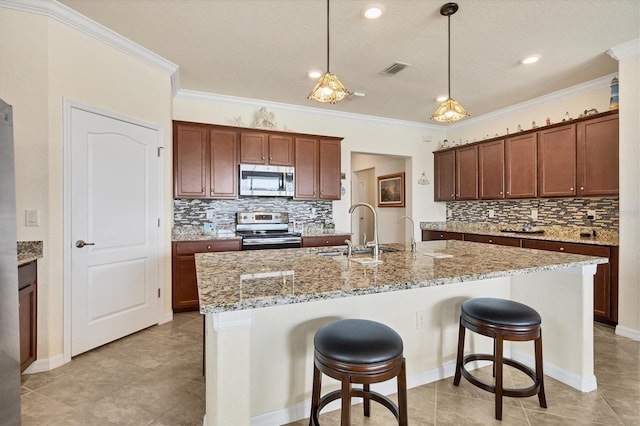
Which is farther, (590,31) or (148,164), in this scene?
(148,164)

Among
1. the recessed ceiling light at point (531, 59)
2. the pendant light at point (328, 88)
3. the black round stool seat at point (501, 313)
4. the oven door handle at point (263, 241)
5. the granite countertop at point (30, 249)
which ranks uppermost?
the recessed ceiling light at point (531, 59)

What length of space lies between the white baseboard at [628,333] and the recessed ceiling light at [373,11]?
3.68m

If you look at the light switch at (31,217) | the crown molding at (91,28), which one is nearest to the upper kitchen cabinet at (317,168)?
the crown molding at (91,28)

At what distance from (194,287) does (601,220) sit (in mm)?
4942

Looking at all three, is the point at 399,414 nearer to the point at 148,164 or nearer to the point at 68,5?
the point at 148,164

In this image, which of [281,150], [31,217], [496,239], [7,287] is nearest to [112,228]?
[31,217]

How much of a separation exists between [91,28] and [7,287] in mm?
2344

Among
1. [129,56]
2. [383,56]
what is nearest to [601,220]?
[383,56]

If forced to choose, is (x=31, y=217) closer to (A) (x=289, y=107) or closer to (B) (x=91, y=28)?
(B) (x=91, y=28)

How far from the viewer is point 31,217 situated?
2.43m

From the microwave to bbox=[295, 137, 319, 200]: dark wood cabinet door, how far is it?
12 centimetres

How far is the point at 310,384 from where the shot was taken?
74.4 inches

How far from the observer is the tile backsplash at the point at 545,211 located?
3.83m

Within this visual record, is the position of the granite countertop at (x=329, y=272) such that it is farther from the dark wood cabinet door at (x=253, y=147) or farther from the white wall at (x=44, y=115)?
the dark wood cabinet door at (x=253, y=147)
